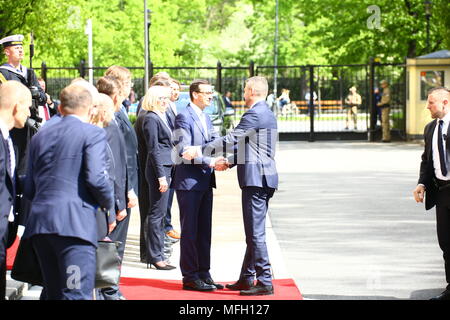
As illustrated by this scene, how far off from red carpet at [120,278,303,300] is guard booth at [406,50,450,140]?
76.2 ft

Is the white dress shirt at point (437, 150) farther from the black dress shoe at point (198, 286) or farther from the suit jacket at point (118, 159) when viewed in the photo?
the suit jacket at point (118, 159)

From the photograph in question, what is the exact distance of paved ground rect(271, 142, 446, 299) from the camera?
1032 cm

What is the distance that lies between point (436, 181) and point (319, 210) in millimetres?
6507

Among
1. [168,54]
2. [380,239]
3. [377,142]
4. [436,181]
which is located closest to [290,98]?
[377,142]

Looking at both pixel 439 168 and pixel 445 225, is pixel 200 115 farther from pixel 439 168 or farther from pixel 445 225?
pixel 445 225

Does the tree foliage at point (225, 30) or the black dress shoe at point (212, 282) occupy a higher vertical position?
the tree foliage at point (225, 30)

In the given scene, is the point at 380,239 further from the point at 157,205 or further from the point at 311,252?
the point at 157,205

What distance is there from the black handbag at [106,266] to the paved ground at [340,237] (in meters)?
2.68

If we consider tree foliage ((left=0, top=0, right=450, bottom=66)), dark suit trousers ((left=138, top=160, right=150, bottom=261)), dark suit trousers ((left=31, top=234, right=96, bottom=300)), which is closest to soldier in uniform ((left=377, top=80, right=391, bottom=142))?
tree foliage ((left=0, top=0, right=450, bottom=66))

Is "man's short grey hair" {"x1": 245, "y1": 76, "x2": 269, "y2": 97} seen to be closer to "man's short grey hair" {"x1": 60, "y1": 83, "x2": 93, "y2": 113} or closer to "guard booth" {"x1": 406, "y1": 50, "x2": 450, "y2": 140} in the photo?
"man's short grey hair" {"x1": 60, "y1": 83, "x2": 93, "y2": 113}

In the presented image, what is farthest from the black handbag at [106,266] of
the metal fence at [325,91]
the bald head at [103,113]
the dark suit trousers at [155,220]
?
the metal fence at [325,91]

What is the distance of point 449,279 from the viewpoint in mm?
9516

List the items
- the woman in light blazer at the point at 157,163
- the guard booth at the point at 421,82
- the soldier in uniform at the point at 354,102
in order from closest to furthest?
the woman in light blazer at the point at 157,163
the guard booth at the point at 421,82
the soldier in uniform at the point at 354,102

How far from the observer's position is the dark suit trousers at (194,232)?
33.1 ft
